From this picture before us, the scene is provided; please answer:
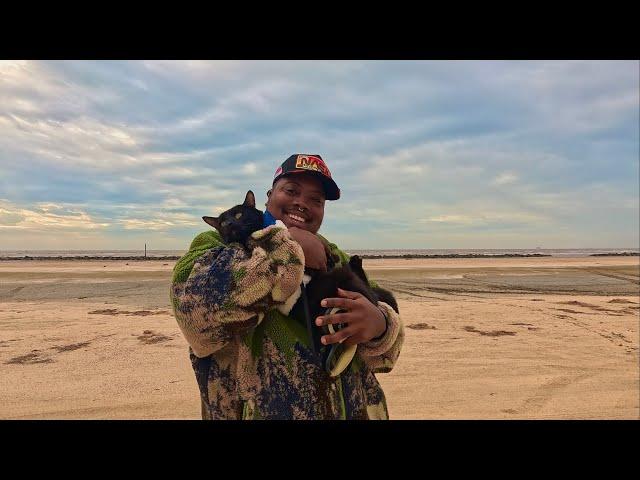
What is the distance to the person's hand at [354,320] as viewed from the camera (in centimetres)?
138

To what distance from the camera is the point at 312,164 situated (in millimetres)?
1760

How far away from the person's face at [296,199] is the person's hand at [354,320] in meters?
0.44

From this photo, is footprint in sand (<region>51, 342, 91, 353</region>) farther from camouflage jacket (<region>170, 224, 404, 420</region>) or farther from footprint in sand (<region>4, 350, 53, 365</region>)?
camouflage jacket (<region>170, 224, 404, 420</region>)

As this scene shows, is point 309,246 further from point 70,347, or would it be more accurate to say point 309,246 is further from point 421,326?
point 421,326

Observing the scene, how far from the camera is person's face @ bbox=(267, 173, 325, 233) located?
5.85 feet

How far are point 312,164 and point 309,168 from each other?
36 millimetres

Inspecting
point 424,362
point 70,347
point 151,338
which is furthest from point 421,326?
point 70,347

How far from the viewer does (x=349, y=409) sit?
1549mm

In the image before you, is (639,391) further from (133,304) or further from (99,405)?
(133,304)

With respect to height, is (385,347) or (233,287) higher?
(233,287)

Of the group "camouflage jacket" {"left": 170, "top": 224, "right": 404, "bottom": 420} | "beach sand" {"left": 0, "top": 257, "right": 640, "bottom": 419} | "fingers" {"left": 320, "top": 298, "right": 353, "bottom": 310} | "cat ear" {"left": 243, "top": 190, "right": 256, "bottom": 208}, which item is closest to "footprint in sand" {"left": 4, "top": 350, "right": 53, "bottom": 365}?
"beach sand" {"left": 0, "top": 257, "right": 640, "bottom": 419}

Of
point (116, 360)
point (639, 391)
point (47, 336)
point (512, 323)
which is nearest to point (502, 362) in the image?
point (639, 391)

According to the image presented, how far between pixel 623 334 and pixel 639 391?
3340mm

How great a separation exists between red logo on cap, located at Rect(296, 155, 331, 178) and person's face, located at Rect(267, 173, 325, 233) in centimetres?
5
